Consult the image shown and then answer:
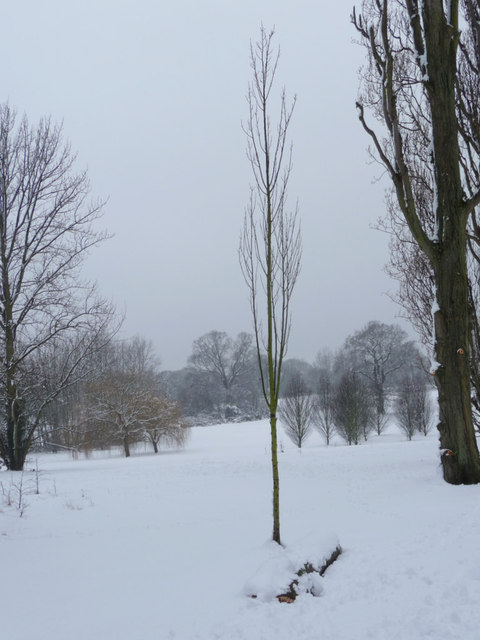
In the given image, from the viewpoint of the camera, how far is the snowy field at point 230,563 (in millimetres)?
2709

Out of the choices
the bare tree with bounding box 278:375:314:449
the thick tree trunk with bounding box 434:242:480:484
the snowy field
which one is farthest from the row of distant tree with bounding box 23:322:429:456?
the thick tree trunk with bounding box 434:242:480:484

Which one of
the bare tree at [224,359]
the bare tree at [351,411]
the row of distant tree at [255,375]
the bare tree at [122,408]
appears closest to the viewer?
the bare tree at [122,408]

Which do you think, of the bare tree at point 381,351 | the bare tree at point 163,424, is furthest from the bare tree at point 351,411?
the bare tree at point 381,351

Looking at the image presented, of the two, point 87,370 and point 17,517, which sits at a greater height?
point 87,370

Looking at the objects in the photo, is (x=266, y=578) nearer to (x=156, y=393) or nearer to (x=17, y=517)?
(x=17, y=517)

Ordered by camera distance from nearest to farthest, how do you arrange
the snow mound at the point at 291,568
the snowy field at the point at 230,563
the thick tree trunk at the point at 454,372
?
the snowy field at the point at 230,563 < the snow mound at the point at 291,568 < the thick tree trunk at the point at 454,372

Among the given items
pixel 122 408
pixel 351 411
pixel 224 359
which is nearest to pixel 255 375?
pixel 224 359

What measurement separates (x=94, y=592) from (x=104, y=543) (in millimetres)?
1311

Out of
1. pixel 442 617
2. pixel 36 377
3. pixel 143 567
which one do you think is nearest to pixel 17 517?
pixel 143 567

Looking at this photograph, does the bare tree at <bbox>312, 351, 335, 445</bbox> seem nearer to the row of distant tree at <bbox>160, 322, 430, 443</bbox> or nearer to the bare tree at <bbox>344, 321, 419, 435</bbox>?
the row of distant tree at <bbox>160, 322, 430, 443</bbox>

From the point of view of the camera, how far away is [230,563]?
3760mm

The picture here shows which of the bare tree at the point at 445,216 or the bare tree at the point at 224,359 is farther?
the bare tree at the point at 224,359

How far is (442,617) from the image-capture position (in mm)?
2723

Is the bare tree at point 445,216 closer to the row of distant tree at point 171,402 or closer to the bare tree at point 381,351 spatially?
the row of distant tree at point 171,402
